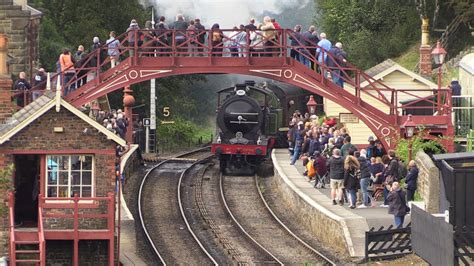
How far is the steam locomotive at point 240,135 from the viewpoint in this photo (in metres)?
49.7

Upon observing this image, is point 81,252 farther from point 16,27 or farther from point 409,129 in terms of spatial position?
point 16,27

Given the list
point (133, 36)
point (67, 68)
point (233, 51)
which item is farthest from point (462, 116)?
point (67, 68)

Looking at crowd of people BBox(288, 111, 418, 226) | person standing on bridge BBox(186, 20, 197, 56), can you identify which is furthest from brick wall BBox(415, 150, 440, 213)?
person standing on bridge BBox(186, 20, 197, 56)

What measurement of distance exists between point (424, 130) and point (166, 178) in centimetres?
1048

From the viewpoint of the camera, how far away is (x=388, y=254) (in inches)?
1351

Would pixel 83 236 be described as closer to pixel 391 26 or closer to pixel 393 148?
pixel 393 148

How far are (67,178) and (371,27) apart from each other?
3549 cm

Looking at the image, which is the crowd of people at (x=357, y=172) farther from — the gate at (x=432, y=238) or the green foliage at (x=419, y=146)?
the gate at (x=432, y=238)

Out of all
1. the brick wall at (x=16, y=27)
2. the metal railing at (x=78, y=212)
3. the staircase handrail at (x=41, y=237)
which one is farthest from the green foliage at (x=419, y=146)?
the brick wall at (x=16, y=27)

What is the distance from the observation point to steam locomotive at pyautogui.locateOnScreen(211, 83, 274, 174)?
163ft

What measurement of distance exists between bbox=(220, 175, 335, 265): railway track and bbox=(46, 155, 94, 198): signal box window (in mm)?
4586

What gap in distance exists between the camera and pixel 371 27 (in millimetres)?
68625

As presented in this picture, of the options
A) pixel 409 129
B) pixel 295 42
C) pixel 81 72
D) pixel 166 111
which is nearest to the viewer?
pixel 409 129

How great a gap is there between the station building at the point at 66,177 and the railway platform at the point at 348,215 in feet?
17.3
